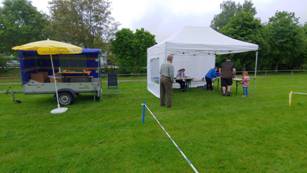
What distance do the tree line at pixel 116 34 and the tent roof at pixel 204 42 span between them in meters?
11.4

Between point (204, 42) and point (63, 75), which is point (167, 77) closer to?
point (204, 42)

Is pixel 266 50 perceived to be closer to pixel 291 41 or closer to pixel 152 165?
pixel 291 41

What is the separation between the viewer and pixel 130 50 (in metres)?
19.0

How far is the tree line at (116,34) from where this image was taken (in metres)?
17.3

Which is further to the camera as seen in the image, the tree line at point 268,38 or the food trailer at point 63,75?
the tree line at point 268,38

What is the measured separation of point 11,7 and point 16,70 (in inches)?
293

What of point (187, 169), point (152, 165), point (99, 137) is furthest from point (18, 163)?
point (187, 169)

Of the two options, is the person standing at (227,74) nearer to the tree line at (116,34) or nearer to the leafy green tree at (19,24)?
the tree line at (116,34)

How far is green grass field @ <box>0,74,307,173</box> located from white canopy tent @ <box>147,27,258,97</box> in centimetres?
216

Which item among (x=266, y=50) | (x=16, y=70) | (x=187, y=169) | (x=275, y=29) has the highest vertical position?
(x=275, y=29)

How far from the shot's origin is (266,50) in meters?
19.0

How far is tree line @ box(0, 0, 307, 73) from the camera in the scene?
1727 centimetres

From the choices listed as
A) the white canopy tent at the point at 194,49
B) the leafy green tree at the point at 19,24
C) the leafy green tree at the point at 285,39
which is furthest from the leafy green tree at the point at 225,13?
the leafy green tree at the point at 19,24

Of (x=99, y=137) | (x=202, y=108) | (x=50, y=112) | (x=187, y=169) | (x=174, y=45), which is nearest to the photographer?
(x=187, y=169)
